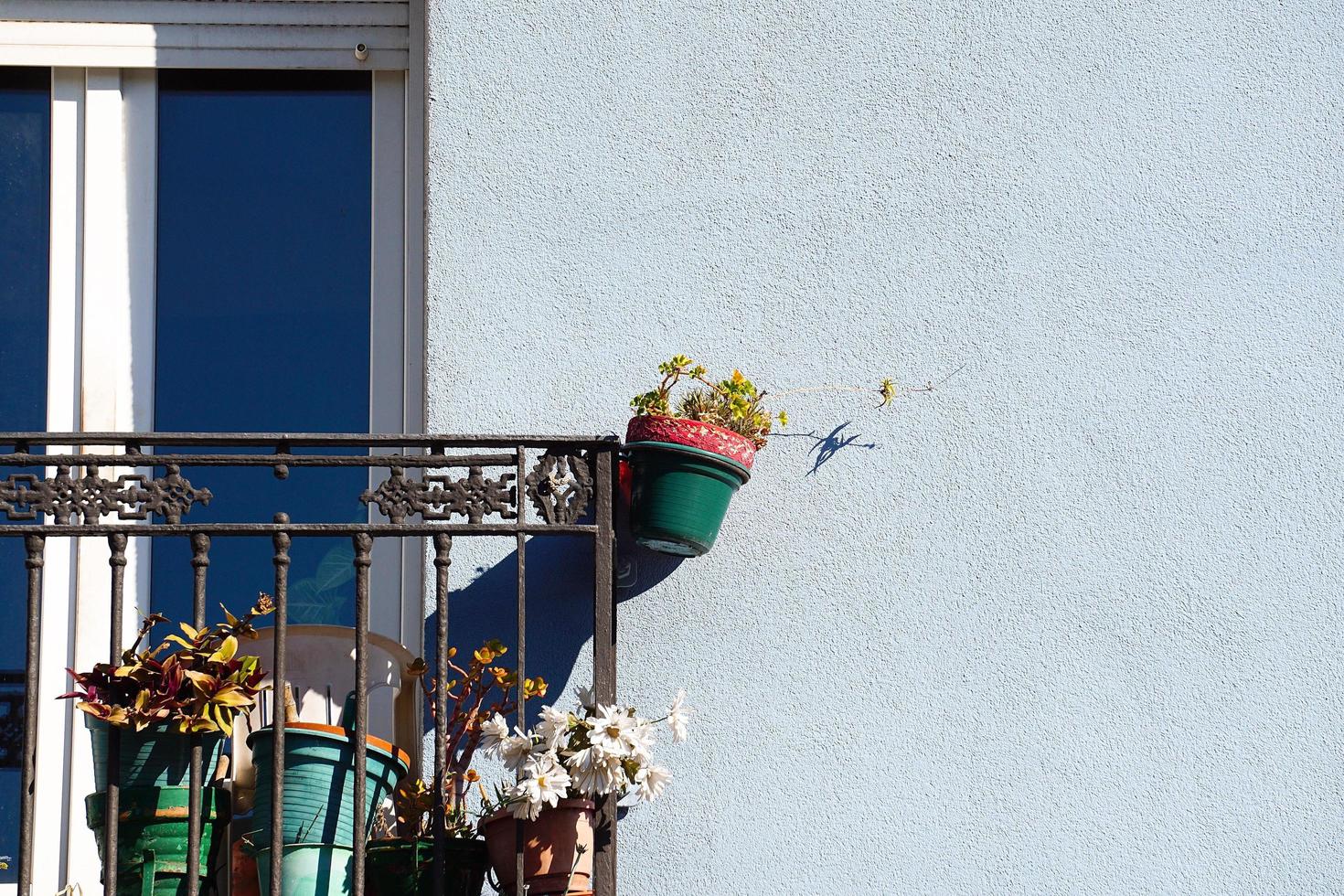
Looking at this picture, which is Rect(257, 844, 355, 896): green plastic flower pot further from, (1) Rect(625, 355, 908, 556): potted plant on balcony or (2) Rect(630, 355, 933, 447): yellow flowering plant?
(2) Rect(630, 355, 933, 447): yellow flowering plant

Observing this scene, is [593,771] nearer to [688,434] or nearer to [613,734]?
[613,734]

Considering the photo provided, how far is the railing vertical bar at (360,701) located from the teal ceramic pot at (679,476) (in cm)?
66

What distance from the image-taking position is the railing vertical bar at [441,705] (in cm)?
373

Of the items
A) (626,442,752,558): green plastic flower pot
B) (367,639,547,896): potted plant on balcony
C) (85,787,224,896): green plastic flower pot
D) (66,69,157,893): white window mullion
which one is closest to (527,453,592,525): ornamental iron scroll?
(626,442,752,558): green plastic flower pot

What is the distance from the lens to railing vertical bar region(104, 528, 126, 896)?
3.64 m

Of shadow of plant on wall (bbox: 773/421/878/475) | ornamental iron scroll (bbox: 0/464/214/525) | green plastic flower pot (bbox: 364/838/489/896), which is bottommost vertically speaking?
green plastic flower pot (bbox: 364/838/489/896)

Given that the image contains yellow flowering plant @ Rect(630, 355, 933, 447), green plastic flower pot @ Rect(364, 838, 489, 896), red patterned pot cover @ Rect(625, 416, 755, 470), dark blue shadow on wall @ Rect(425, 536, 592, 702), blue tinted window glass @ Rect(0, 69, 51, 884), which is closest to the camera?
green plastic flower pot @ Rect(364, 838, 489, 896)

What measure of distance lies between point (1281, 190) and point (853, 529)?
4.97ft

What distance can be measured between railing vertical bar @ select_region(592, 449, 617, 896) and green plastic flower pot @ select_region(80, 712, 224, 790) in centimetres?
84

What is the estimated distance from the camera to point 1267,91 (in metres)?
4.75

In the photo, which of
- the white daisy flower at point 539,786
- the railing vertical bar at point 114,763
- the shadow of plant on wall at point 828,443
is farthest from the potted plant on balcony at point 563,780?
the shadow of plant on wall at point 828,443

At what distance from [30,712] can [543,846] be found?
1133 millimetres

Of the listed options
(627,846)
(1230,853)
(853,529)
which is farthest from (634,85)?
(1230,853)

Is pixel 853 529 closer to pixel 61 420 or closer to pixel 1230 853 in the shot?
pixel 1230 853
